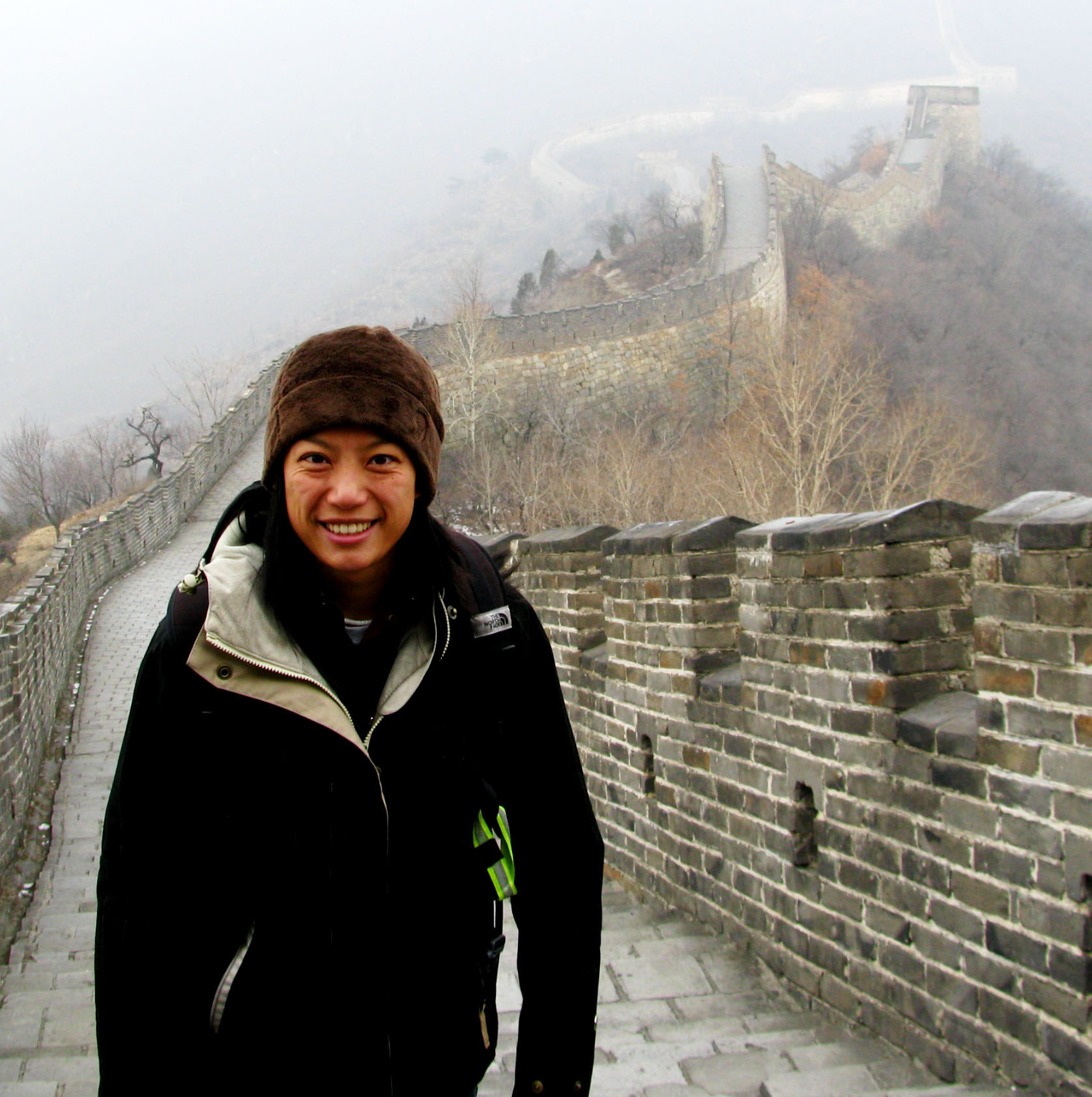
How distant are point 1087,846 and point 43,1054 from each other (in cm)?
325

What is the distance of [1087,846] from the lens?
2617 mm

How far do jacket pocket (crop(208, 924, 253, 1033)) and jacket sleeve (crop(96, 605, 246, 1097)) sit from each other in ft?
0.05

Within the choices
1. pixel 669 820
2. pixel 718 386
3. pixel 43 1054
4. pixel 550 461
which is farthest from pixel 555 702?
pixel 718 386

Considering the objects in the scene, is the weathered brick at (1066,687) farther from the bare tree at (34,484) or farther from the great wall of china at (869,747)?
the bare tree at (34,484)

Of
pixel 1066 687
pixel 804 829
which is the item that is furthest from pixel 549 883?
pixel 804 829

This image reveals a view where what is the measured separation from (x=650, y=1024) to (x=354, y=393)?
104 inches

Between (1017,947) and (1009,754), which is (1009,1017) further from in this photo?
(1009,754)

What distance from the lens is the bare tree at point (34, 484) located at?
29594mm

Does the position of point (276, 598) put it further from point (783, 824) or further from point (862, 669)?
point (783, 824)

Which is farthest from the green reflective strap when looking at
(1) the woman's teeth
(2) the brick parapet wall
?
(2) the brick parapet wall

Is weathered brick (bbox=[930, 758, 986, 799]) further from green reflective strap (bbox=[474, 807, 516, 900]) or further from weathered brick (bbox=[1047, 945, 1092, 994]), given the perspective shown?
green reflective strap (bbox=[474, 807, 516, 900])

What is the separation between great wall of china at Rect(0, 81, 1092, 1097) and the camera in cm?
273

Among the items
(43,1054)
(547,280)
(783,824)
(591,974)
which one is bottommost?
(43,1054)

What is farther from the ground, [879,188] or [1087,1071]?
[879,188]
